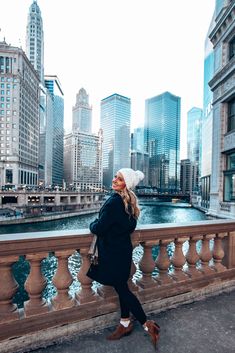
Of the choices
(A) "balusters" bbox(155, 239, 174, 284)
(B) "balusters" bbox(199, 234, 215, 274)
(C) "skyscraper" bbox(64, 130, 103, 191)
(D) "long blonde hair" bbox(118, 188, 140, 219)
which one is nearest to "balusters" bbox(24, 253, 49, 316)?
(D) "long blonde hair" bbox(118, 188, 140, 219)

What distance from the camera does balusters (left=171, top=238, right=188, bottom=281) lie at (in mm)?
3650

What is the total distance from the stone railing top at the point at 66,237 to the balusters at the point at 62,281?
96mm

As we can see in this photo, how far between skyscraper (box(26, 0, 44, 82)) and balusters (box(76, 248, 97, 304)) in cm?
16542

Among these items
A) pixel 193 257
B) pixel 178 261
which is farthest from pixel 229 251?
pixel 178 261

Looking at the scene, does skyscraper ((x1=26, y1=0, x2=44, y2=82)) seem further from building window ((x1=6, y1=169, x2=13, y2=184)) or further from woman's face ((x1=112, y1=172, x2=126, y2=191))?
woman's face ((x1=112, y1=172, x2=126, y2=191))

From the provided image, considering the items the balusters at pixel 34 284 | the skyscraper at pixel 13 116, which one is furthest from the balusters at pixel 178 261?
the skyscraper at pixel 13 116

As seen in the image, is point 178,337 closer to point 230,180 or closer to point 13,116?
point 230,180

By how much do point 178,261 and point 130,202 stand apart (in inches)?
60.3

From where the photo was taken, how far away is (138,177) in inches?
119

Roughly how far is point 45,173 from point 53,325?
480 ft

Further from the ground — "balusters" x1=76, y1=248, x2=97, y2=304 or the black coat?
the black coat

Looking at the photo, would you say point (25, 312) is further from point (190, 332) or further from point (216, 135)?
point (216, 135)

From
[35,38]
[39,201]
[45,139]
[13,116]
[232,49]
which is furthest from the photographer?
[35,38]

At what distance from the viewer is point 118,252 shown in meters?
2.71
